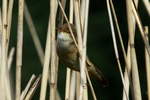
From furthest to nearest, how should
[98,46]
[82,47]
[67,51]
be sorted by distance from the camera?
[98,46]
[67,51]
[82,47]

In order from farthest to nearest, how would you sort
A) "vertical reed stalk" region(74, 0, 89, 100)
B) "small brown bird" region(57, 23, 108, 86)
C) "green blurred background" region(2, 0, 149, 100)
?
"green blurred background" region(2, 0, 149, 100) → "small brown bird" region(57, 23, 108, 86) → "vertical reed stalk" region(74, 0, 89, 100)

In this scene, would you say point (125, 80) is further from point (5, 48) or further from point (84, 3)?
point (5, 48)

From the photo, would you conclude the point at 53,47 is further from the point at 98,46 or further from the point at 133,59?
the point at 98,46

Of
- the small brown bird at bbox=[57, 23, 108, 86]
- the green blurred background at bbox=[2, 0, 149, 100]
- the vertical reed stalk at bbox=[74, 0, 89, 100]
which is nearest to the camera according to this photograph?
the vertical reed stalk at bbox=[74, 0, 89, 100]

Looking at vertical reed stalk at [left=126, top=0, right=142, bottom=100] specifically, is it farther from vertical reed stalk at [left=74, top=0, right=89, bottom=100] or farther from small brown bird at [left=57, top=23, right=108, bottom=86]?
small brown bird at [left=57, top=23, right=108, bottom=86]

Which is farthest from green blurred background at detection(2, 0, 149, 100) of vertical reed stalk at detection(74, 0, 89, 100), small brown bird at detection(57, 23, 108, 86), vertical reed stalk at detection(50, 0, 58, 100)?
vertical reed stalk at detection(74, 0, 89, 100)

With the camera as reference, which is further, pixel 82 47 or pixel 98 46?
pixel 98 46

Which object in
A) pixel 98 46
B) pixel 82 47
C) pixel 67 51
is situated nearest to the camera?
pixel 82 47

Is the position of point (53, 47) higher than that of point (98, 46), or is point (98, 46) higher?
point (53, 47)

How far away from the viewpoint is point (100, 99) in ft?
14.3

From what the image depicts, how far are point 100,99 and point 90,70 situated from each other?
197 centimetres

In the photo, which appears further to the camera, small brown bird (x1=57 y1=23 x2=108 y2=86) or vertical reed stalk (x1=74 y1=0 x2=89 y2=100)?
small brown bird (x1=57 y1=23 x2=108 y2=86)

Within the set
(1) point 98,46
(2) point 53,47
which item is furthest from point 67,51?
(1) point 98,46

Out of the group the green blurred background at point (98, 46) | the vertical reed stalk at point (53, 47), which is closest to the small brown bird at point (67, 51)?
the vertical reed stalk at point (53, 47)
